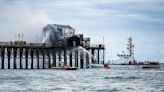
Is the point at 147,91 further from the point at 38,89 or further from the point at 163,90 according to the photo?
the point at 38,89

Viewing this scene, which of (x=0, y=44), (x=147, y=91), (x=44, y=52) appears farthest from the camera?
(x=44, y=52)

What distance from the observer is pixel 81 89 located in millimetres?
88125

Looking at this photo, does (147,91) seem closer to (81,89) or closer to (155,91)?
(155,91)

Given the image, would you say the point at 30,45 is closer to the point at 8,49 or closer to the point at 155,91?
the point at 8,49

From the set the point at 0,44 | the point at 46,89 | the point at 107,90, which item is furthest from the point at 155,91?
the point at 0,44

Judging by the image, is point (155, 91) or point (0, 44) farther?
point (0, 44)

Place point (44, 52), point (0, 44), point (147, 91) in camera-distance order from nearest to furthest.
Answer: point (147, 91) → point (0, 44) → point (44, 52)

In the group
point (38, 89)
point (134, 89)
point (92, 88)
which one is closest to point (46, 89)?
point (38, 89)

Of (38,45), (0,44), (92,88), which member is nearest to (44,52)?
(38,45)

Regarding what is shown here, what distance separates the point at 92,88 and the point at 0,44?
326 ft

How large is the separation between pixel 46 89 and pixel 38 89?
4.02 ft

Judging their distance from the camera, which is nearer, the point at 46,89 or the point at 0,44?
the point at 46,89

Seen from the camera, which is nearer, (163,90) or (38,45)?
(163,90)

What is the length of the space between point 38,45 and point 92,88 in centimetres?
10793
